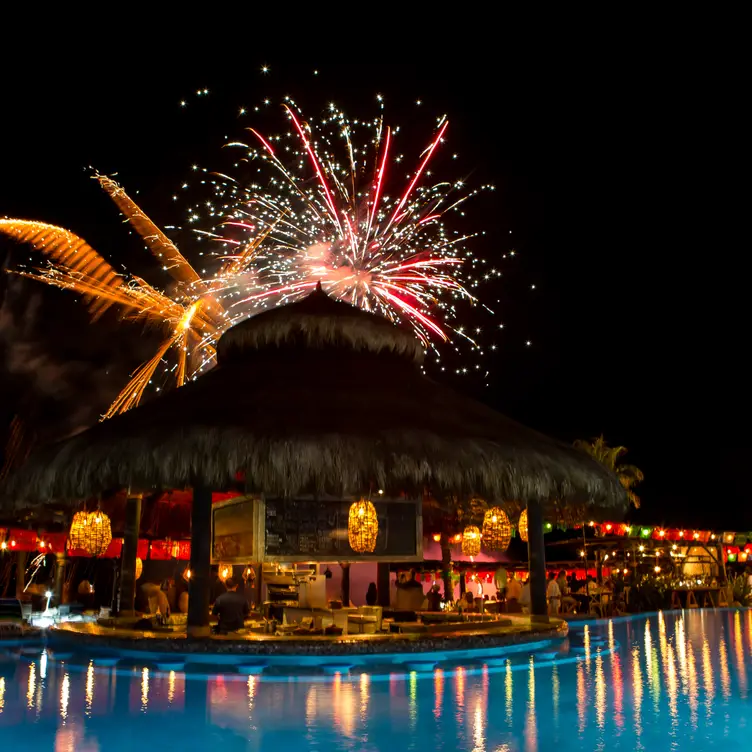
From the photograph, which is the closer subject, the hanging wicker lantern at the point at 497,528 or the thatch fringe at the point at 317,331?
the thatch fringe at the point at 317,331

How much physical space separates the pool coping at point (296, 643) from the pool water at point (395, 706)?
0.36 m

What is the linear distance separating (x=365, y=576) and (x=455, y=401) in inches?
485

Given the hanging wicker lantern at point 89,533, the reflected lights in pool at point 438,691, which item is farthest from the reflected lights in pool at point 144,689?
the hanging wicker lantern at point 89,533

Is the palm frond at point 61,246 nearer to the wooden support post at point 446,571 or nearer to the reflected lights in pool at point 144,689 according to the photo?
the wooden support post at point 446,571

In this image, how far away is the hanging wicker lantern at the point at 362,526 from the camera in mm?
10914

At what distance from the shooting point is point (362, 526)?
35.8 ft

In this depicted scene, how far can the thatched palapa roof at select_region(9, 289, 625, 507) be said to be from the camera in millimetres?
9703

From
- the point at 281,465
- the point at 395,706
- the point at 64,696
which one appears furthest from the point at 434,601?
the point at 64,696

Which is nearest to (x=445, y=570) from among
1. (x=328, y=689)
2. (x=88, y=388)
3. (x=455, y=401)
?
(x=455, y=401)

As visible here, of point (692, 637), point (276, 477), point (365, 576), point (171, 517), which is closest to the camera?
point (276, 477)

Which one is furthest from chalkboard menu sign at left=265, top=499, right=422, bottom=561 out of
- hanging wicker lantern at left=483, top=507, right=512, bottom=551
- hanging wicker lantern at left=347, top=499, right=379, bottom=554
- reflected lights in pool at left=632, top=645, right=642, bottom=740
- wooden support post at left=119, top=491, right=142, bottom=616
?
reflected lights in pool at left=632, top=645, right=642, bottom=740

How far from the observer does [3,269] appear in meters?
28.3

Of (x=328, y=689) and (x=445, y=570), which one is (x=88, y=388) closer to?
(x=445, y=570)

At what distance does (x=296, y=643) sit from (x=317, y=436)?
99.4 inches
